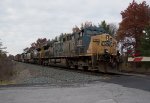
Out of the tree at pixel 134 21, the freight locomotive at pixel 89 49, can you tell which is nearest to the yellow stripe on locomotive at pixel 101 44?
the freight locomotive at pixel 89 49

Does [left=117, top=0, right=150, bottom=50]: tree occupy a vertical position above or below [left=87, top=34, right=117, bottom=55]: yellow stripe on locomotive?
above

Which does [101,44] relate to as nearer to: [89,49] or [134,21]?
[89,49]

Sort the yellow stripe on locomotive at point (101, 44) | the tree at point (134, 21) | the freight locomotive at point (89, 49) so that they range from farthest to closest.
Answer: the tree at point (134, 21) → the yellow stripe on locomotive at point (101, 44) → the freight locomotive at point (89, 49)

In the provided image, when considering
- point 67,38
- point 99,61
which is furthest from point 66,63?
point 99,61

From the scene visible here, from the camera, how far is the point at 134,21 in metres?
37.5

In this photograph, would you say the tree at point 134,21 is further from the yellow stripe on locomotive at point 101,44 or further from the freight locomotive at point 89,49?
the yellow stripe on locomotive at point 101,44

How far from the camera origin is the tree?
3728 cm

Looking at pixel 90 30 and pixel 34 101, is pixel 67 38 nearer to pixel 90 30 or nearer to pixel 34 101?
pixel 90 30

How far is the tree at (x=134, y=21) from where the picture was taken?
37.3 m

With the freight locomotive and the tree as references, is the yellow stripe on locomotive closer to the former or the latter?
the freight locomotive

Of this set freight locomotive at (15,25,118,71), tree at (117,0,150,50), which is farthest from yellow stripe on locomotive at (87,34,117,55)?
tree at (117,0,150,50)

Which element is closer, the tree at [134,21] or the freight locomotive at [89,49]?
the freight locomotive at [89,49]

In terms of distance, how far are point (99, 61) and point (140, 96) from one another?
561 inches

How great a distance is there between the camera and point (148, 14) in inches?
1489
